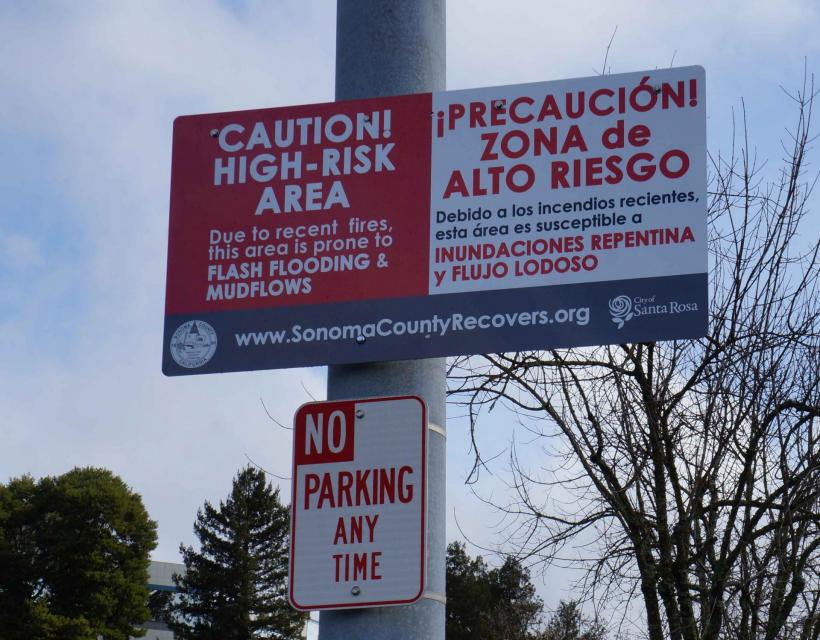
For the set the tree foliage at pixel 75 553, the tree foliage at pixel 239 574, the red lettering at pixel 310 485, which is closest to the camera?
the red lettering at pixel 310 485

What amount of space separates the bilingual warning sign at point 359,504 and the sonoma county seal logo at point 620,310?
28.4 inches

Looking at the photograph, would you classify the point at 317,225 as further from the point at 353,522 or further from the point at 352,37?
the point at 353,522

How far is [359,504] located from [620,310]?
1.07 metres

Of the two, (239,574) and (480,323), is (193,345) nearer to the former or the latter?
(480,323)

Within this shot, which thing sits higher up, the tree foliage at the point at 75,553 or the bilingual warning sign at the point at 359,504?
the tree foliage at the point at 75,553

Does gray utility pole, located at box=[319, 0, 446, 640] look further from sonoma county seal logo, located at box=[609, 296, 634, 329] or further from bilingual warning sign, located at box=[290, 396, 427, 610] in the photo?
sonoma county seal logo, located at box=[609, 296, 634, 329]

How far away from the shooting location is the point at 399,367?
4336 mm

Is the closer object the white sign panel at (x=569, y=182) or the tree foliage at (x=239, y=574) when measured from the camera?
the white sign panel at (x=569, y=182)

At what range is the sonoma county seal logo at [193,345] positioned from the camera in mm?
4535

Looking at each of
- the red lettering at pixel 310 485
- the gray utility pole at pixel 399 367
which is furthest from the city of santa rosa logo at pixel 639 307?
the red lettering at pixel 310 485

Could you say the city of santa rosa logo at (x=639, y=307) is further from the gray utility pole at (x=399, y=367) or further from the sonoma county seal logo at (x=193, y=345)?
the sonoma county seal logo at (x=193, y=345)

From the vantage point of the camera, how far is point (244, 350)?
4496mm

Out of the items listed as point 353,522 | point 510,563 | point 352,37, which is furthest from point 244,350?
point 510,563

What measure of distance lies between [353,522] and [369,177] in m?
1.29
